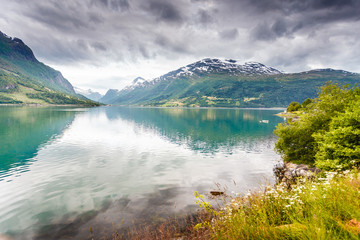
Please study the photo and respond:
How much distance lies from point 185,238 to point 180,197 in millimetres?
8700

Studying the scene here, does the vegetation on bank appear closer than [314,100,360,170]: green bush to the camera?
Yes

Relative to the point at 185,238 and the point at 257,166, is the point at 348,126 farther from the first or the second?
the point at 185,238

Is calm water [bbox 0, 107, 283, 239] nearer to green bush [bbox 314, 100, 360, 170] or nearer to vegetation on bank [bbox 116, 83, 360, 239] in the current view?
vegetation on bank [bbox 116, 83, 360, 239]

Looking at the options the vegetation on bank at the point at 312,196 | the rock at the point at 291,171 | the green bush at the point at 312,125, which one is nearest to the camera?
the vegetation on bank at the point at 312,196

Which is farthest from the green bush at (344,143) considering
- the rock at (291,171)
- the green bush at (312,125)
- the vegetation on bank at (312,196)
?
the green bush at (312,125)

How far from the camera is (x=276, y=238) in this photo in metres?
6.27

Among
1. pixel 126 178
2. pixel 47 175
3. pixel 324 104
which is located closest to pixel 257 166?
pixel 324 104

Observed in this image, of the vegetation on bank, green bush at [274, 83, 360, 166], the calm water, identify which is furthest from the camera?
green bush at [274, 83, 360, 166]

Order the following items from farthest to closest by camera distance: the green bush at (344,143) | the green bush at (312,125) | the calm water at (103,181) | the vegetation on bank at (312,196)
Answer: the green bush at (312,125)
the green bush at (344,143)
the calm water at (103,181)
the vegetation on bank at (312,196)

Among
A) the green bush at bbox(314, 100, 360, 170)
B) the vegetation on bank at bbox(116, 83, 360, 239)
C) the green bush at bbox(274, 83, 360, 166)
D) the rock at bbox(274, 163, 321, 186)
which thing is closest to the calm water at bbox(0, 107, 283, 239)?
the rock at bbox(274, 163, 321, 186)

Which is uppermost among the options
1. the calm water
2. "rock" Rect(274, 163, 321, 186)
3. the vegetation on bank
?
the vegetation on bank

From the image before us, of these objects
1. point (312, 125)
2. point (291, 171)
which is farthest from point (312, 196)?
point (312, 125)

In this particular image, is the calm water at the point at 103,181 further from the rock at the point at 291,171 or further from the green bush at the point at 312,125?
the green bush at the point at 312,125

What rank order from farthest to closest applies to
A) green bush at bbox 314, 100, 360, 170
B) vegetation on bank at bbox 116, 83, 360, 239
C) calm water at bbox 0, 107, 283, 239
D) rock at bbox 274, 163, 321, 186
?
rock at bbox 274, 163, 321, 186, green bush at bbox 314, 100, 360, 170, calm water at bbox 0, 107, 283, 239, vegetation on bank at bbox 116, 83, 360, 239
